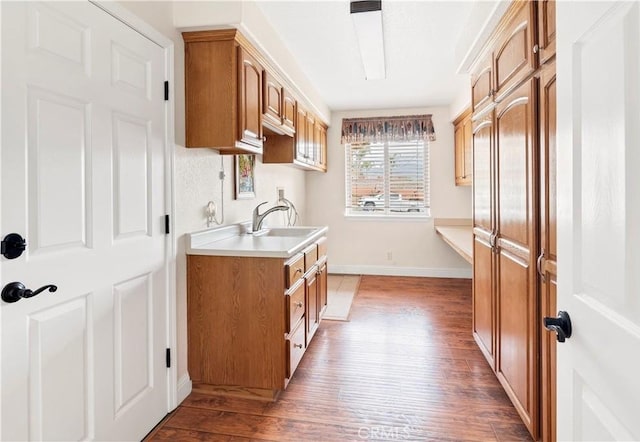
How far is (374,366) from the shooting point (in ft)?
8.30

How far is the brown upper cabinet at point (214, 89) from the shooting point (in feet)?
6.90

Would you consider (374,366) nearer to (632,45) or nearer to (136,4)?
(632,45)

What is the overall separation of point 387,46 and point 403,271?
128 inches

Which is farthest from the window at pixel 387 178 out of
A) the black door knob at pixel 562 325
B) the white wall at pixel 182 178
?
the black door knob at pixel 562 325

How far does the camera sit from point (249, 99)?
2.28 meters

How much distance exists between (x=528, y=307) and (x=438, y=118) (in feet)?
13.1

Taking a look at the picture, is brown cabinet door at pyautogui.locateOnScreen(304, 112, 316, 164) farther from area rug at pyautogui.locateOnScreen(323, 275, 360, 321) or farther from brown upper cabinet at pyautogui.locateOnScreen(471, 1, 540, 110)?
brown upper cabinet at pyautogui.locateOnScreen(471, 1, 540, 110)

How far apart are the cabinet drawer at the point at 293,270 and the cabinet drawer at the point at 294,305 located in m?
0.05

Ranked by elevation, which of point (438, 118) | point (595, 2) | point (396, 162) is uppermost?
point (438, 118)

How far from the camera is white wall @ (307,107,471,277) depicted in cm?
510

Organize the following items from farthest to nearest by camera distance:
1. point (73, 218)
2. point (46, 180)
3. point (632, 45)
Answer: point (73, 218)
point (46, 180)
point (632, 45)

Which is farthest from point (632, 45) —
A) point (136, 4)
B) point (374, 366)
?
point (374, 366)

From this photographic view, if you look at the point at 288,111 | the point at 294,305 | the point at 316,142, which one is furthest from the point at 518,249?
the point at 316,142

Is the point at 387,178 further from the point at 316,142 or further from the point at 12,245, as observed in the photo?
the point at 12,245
